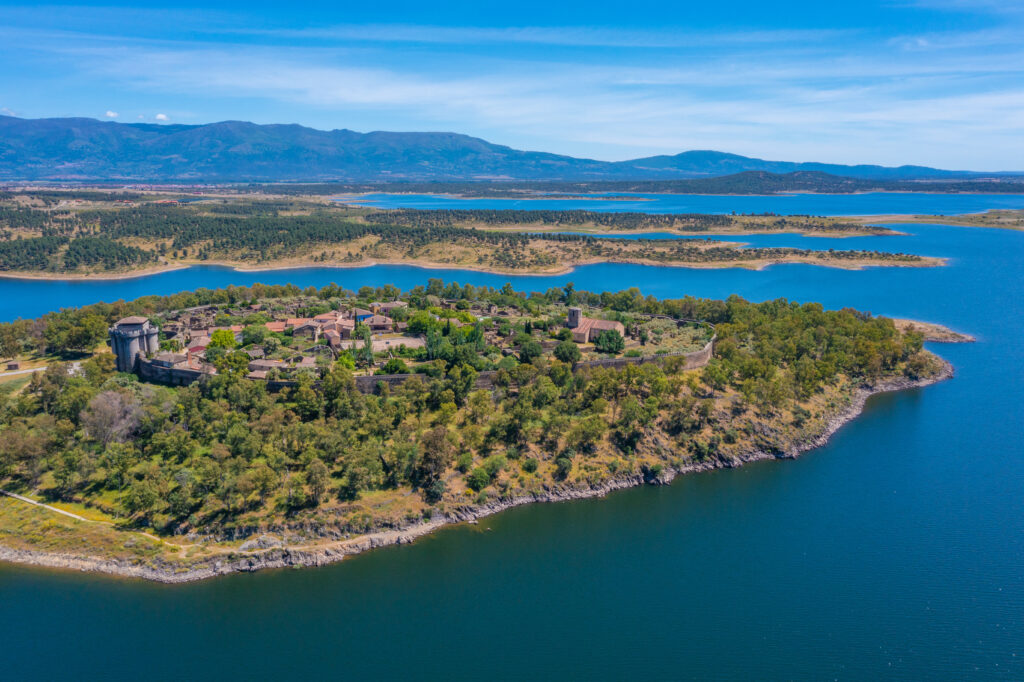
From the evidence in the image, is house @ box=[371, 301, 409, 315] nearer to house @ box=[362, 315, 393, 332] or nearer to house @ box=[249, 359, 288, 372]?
house @ box=[362, 315, 393, 332]

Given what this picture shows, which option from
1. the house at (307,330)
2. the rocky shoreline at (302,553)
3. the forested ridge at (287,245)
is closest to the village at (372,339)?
the house at (307,330)

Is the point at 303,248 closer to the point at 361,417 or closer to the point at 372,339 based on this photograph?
the point at 372,339

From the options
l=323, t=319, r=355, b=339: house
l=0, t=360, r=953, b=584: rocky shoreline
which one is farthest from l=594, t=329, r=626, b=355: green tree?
l=323, t=319, r=355, b=339: house

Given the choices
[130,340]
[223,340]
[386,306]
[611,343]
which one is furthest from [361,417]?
[386,306]

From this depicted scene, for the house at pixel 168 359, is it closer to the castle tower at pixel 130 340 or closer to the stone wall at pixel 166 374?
the stone wall at pixel 166 374

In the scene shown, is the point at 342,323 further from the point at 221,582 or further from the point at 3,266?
the point at 3,266

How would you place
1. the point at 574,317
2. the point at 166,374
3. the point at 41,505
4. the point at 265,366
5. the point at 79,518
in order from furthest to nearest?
the point at 574,317, the point at 166,374, the point at 265,366, the point at 41,505, the point at 79,518
